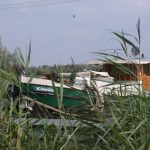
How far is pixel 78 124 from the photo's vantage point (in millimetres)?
4316

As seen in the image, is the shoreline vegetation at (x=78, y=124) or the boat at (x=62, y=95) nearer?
the shoreline vegetation at (x=78, y=124)

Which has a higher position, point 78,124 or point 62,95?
point 62,95

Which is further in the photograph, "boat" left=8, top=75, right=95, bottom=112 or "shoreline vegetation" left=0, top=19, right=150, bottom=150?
"boat" left=8, top=75, right=95, bottom=112

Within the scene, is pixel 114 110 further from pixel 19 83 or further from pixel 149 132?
pixel 19 83

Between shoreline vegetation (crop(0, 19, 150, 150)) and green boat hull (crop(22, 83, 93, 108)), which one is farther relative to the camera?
green boat hull (crop(22, 83, 93, 108))

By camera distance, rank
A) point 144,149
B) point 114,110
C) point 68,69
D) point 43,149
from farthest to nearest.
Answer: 1. point 68,69
2. point 43,149
3. point 114,110
4. point 144,149

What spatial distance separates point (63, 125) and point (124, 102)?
590 millimetres

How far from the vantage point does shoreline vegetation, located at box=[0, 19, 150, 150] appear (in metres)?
3.98

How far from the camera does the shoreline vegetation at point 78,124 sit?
13.1 feet

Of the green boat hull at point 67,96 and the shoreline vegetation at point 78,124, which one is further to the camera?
the green boat hull at point 67,96

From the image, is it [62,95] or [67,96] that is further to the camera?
[67,96]

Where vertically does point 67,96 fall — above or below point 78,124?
above

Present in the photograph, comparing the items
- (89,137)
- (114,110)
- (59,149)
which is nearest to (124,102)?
(114,110)

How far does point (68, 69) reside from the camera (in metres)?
4.92
